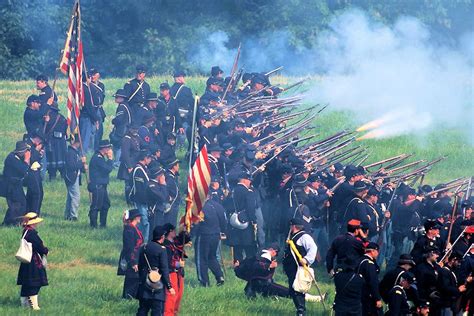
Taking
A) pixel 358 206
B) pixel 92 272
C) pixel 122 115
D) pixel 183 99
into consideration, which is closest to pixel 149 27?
pixel 183 99

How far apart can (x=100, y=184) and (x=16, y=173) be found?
1.90 m

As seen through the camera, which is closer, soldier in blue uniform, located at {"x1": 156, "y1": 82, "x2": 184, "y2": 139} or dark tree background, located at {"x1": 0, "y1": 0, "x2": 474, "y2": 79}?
soldier in blue uniform, located at {"x1": 156, "y1": 82, "x2": 184, "y2": 139}

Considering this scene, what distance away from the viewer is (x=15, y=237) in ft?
94.2

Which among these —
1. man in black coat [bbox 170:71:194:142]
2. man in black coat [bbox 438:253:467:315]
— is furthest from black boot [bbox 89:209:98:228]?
man in black coat [bbox 438:253:467:315]

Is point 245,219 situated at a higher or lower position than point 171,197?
lower

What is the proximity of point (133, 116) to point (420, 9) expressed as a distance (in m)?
23.5

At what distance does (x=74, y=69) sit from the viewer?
30047 millimetres

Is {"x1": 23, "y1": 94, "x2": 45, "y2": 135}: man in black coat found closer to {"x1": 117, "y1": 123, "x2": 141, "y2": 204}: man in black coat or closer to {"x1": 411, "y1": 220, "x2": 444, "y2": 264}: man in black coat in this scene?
{"x1": 117, "y1": 123, "x2": 141, "y2": 204}: man in black coat

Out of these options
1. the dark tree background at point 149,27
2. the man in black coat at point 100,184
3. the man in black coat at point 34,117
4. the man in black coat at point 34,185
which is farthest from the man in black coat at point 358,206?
the dark tree background at point 149,27

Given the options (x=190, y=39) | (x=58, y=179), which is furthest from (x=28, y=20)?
(x=58, y=179)

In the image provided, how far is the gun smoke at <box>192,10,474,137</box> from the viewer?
4284 cm

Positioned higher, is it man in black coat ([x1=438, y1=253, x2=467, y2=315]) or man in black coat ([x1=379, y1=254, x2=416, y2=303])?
man in black coat ([x1=379, y1=254, x2=416, y2=303])

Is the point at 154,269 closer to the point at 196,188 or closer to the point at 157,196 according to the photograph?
the point at 196,188

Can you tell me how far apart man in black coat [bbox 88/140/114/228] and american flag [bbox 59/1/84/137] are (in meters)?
0.76
